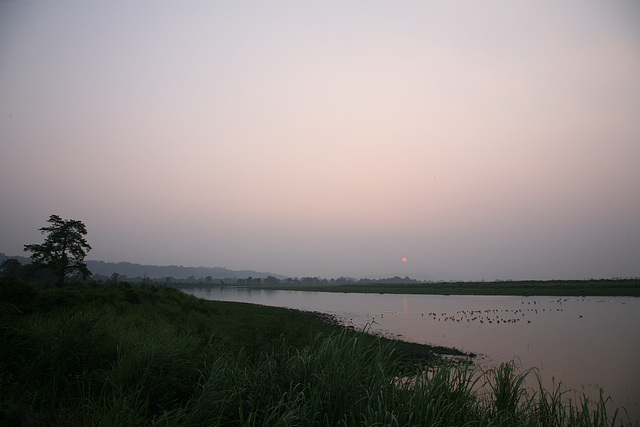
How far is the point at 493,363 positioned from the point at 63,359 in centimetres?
1600

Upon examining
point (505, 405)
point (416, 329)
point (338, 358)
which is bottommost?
point (416, 329)

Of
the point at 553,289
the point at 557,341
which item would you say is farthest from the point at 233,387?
the point at 553,289

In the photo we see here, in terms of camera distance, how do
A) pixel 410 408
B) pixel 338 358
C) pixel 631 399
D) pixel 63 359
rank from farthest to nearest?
1. pixel 631 399
2. pixel 63 359
3. pixel 338 358
4. pixel 410 408

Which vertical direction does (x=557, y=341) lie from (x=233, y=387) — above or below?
below

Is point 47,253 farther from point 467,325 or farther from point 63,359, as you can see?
point 467,325

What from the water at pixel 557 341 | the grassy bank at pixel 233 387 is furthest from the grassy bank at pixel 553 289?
the grassy bank at pixel 233 387

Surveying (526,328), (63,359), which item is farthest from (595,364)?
(63,359)

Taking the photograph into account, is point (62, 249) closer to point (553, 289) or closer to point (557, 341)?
point (557, 341)

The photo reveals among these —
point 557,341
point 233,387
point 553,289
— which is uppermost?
point 233,387

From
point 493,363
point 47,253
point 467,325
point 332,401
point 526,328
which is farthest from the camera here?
point 47,253

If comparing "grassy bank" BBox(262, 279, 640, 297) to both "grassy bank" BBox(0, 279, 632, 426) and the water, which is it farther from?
"grassy bank" BBox(0, 279, 632, 426)

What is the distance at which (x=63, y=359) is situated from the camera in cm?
759

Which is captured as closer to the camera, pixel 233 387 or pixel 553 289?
pixel 233 387

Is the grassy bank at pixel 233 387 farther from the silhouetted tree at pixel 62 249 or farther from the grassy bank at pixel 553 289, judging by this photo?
the grassy bank at pixel 553 289
